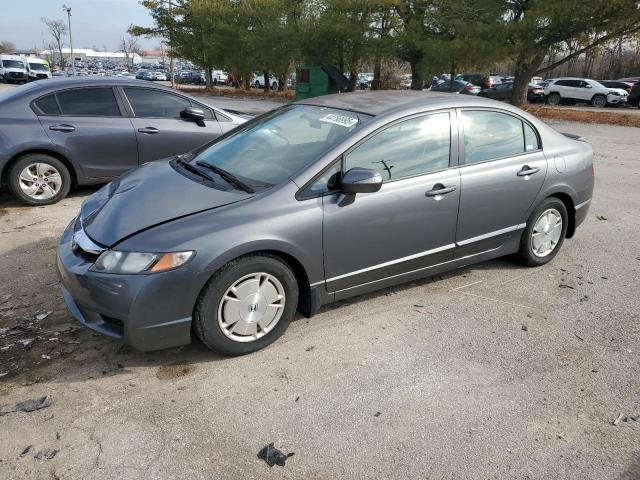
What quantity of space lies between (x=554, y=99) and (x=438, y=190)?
3177cm

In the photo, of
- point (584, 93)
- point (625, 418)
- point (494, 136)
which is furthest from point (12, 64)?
point (625, 418)

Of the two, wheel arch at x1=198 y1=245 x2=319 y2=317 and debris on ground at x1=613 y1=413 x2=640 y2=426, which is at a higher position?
wheel arch at x1=198 y1=245 x2=319 y2=317

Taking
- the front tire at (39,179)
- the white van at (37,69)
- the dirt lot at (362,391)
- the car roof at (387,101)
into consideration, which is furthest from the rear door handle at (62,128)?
the white van at (37,69)

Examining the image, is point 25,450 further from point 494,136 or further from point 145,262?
point 494,136

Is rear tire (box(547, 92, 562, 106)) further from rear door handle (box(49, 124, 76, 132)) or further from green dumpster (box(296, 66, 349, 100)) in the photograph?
rear door handle (box(49, 124, 76, 132))

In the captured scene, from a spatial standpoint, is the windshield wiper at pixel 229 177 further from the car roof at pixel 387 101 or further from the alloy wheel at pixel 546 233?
the alloy wheel at pixel 546 233

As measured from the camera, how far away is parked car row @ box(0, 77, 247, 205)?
247 inches

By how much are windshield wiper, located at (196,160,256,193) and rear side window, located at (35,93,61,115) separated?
3.38 m

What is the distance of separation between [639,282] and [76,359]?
453 cm

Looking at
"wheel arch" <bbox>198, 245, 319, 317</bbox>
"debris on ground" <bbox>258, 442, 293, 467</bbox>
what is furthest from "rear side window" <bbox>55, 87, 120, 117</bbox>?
"debris on ground" <bbox>258, 442, 293, 467</bbox>

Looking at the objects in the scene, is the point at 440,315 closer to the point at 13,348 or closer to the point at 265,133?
the point at 265,133

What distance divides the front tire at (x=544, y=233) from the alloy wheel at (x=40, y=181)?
5.33 meters

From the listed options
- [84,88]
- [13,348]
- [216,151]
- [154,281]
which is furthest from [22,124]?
[154,281]

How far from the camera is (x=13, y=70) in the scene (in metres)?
42.5
